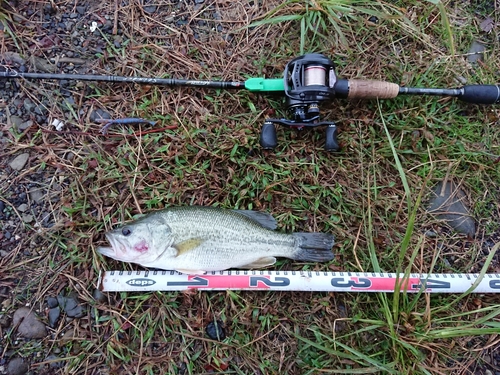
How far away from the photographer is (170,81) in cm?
363

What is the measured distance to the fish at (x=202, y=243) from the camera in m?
3.16

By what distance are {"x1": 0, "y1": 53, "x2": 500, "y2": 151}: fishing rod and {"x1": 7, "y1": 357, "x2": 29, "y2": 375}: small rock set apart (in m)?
2.64

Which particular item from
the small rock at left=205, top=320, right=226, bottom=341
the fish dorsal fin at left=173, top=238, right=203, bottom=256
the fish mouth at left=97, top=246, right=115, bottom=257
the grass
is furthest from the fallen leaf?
the fish mouth at left=97, top=246, right=115, bottom=257

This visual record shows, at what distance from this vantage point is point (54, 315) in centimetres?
333

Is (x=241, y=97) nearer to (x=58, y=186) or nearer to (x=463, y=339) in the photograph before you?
(x=58, y=186)

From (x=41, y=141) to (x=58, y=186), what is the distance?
510mm

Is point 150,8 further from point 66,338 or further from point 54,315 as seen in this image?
point 66,338

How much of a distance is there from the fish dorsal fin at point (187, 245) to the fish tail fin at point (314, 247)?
90cm

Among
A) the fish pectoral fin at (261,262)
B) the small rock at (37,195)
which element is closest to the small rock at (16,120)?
the small rock at (37,195)

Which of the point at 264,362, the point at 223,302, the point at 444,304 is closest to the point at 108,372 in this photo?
the point at 223,302

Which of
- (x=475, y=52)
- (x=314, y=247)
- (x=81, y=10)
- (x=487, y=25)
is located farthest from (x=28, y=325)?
(x=487, y=25)

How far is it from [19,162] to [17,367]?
1.90m

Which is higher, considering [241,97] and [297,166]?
[241,97]

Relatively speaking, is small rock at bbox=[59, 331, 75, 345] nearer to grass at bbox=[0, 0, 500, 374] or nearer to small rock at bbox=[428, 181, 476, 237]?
grass at bbox=[0, 0, 500, 374]
